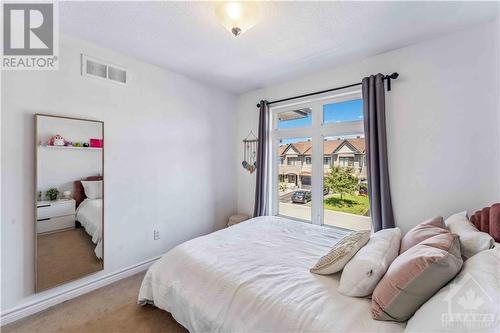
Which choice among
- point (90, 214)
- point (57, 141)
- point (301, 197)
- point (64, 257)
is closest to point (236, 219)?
point (301, 197)

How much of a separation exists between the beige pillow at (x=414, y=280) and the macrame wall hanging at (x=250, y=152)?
258cm

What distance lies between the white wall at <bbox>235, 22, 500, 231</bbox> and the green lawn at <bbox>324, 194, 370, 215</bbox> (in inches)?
14.8

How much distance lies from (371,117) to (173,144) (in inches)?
94.0

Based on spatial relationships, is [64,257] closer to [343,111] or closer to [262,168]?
[262,168]

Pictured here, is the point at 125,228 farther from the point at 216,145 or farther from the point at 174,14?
the point at 174,14

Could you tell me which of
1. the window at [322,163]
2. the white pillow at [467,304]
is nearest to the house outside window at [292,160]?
the window at [322,163]

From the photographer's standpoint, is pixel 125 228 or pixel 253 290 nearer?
pixel 253 290

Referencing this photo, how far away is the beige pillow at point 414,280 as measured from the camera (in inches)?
36.9

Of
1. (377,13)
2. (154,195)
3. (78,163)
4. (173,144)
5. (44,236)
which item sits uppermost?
(377,13)

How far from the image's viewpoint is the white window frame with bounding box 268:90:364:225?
2699 millimetres

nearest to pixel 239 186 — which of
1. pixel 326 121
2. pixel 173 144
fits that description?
pixel 173 144

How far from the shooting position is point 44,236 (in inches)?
76.1

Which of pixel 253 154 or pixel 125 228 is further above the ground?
pixel 253 154

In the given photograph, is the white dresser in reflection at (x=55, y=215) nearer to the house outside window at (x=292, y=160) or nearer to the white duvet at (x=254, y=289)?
the white duvet at (x=254, y=289)
